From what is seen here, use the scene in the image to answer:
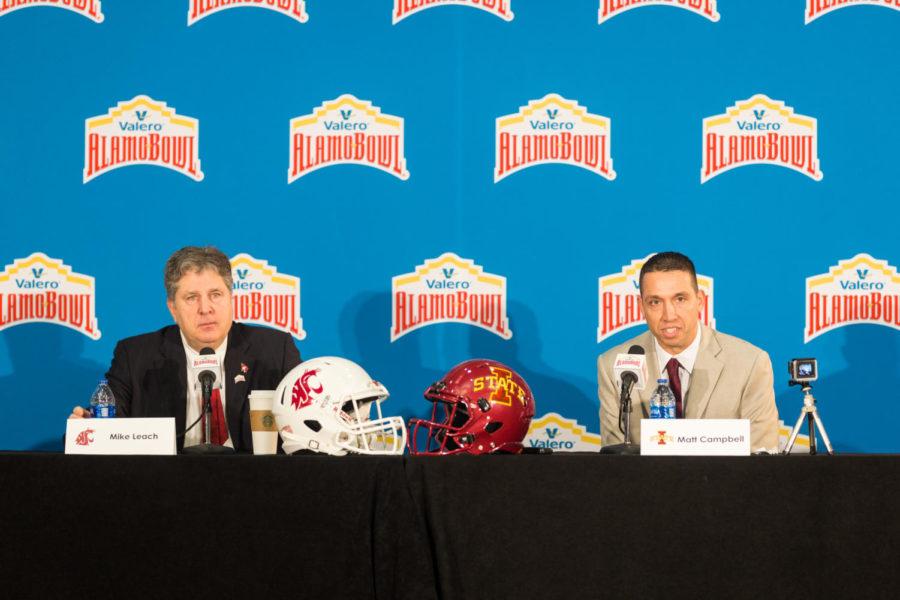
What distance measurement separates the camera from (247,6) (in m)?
4.27

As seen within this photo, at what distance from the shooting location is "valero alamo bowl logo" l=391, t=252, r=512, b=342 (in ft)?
13.5

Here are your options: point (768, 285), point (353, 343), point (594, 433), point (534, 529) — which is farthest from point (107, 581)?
point (768, 285)

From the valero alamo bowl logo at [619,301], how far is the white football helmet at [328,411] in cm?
164

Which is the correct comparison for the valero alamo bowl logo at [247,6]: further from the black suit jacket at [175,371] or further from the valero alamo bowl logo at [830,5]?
the valero alamo bowl logo at [830,5]

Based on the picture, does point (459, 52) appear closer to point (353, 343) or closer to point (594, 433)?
point (353, 343)

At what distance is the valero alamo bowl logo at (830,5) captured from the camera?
4.14m

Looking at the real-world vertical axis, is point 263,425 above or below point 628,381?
below

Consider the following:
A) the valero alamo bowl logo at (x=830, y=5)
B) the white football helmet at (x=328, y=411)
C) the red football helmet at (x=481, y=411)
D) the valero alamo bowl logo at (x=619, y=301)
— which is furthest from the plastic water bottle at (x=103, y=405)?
the valero alamo bowl logo at (x=830, y=5)

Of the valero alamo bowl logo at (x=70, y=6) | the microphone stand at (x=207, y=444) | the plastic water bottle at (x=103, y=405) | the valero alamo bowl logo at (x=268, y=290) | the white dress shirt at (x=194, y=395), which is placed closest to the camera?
the microphone stand at (x=207, y=444)

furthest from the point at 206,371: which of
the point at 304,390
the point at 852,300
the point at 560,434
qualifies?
the point at 852,300

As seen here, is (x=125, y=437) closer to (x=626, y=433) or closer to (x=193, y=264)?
(x=193, y=264)

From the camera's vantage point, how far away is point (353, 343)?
13.6ft

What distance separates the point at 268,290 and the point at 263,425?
4.53 ft

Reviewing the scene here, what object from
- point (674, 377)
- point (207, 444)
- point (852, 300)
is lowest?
point (207, 444)
